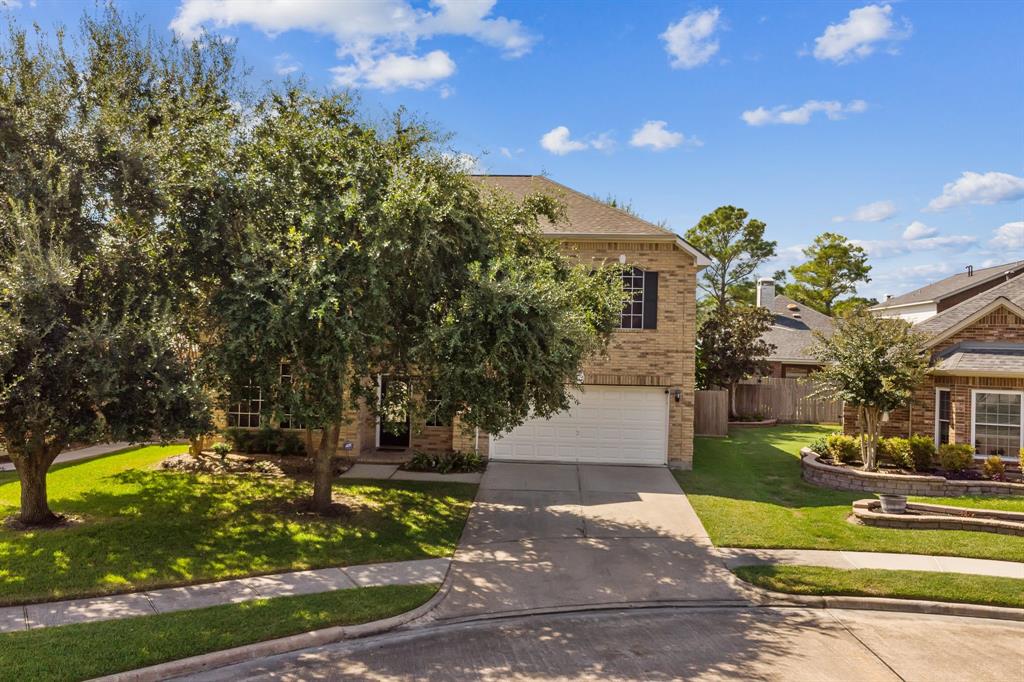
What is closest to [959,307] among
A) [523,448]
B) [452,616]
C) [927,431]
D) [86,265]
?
[927,431]

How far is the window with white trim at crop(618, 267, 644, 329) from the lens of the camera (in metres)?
16.9

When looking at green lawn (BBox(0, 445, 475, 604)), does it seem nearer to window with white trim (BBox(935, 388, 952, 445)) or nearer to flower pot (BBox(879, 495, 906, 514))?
flower pot (BBox(879, 495, 906, 514))

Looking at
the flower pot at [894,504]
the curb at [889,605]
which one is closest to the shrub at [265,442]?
the curb at [889,605]

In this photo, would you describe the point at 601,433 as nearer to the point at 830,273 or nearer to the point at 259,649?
the point at 259,649

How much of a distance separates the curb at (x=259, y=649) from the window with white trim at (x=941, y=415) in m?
14.3

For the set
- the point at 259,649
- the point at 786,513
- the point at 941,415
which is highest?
the point at 941,415

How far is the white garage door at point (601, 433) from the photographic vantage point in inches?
664

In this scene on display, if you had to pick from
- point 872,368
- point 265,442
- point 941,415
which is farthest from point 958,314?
point 265,442

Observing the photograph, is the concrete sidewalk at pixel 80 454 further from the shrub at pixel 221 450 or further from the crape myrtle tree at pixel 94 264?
the crape myrtle tree at pixel 94 264

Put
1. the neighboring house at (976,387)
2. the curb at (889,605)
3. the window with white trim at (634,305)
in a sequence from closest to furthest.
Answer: the curb at (889,605) → the neighboring house at (976,387) → the window with white trim at (634,305)

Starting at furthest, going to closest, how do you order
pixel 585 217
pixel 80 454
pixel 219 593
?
pixel 585 217
pixel 80 454
pixel 219 593

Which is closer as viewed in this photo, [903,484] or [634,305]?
[903,484]

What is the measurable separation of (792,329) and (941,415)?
1632 cm

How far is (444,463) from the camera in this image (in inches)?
622
